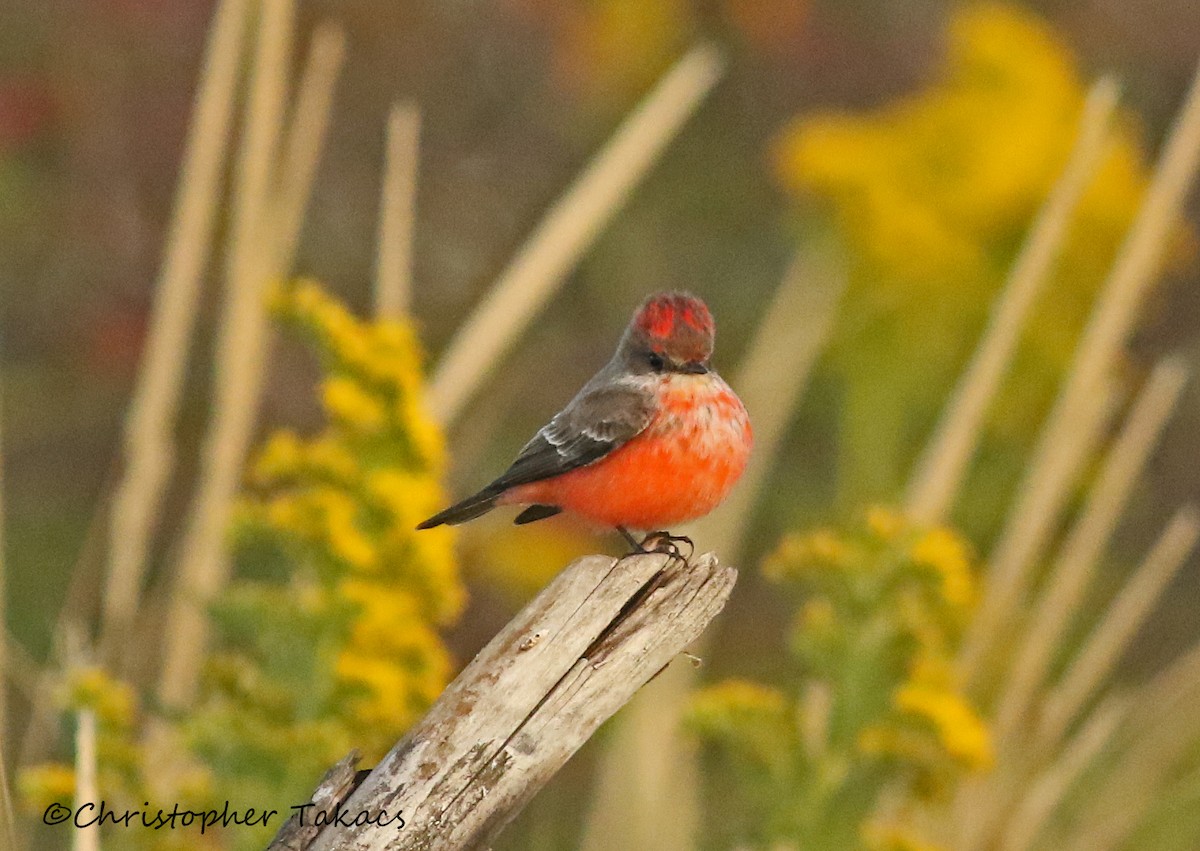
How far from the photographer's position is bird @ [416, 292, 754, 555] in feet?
12.3

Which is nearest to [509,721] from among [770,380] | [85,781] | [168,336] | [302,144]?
[85,781]

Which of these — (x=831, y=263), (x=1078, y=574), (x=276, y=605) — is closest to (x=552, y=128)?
(x=831, y=263)

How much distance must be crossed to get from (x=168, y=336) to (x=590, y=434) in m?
1.20

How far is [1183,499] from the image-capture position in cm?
809

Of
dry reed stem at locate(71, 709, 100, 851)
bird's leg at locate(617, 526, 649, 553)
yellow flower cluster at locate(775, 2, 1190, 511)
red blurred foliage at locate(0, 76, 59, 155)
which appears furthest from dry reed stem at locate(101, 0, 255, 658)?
red blurred foliage at locate(0, 76, 59, 155)

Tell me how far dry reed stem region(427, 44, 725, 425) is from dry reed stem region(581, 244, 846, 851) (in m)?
0.82

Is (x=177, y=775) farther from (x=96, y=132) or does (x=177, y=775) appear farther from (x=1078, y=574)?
(x=96, y=132)

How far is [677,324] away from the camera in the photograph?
3.78m

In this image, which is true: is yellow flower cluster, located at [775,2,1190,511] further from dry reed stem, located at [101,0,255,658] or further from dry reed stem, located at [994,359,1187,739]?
dry reed stem, located at [101,0,255,658]

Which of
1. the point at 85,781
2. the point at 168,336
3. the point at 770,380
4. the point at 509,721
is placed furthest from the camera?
the point at 770,380

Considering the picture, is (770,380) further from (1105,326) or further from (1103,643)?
(1103,643)

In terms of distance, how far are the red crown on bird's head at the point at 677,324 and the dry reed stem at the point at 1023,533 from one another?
1306 millimetres

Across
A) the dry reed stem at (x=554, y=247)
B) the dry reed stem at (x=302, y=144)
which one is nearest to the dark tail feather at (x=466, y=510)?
the dry reed stem at (x=554, y=247)

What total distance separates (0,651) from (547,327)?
4588mm
